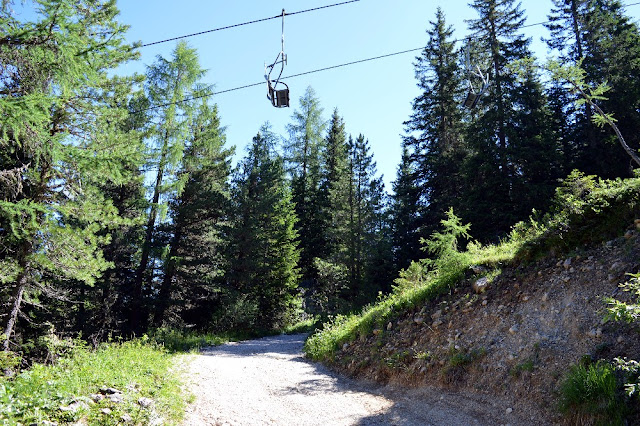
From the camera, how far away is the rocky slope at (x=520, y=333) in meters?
4.76

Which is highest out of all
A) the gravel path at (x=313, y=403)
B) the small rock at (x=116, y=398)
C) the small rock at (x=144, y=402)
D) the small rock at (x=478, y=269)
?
the small rock at (x=478, y=269)

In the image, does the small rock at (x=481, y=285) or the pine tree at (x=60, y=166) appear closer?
the pine tree at (x=60, y=166)

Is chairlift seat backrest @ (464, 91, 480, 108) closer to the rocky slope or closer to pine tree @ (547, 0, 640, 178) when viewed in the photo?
the rocky slope

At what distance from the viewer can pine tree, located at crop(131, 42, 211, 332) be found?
17.0 m

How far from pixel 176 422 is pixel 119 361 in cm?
221

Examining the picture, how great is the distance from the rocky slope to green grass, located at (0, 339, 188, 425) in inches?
A: 162

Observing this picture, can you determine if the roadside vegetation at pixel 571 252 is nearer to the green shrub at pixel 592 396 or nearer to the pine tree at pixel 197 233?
the green shrub at pixel 592 396

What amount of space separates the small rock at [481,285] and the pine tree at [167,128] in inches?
549

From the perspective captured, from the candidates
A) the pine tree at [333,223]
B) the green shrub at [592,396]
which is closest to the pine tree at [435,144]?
the pine tree at [333,223]

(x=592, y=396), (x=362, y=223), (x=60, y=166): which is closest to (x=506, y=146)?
(x=362, y=223)

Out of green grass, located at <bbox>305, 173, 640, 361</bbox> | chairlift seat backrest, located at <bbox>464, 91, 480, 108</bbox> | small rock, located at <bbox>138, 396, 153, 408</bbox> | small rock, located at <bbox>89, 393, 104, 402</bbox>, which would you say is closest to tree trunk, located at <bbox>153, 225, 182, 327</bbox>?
green grass, located at <bbox>305, 173, 640, 361</bbox>

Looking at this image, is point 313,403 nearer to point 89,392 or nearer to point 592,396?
point 89,392

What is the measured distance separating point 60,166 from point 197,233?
11.4 metres

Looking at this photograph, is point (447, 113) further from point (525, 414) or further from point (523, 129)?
point (525, 414)
